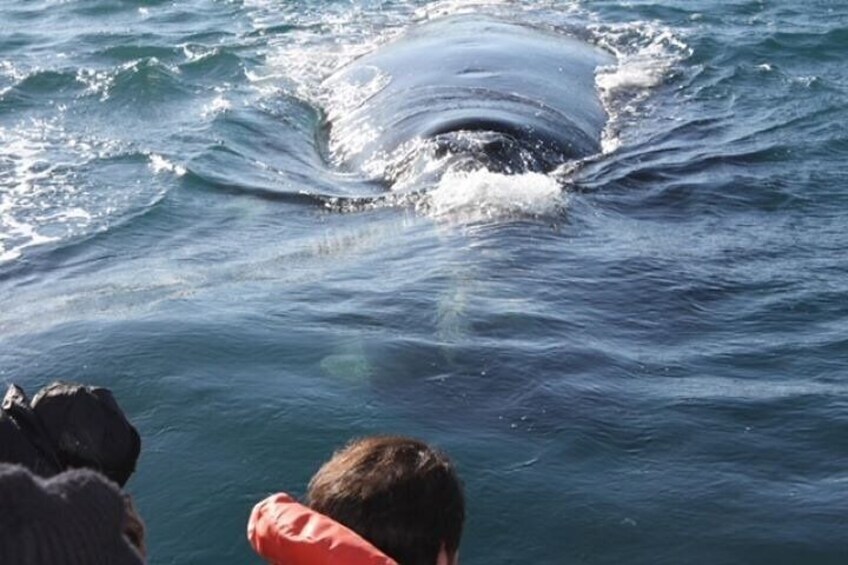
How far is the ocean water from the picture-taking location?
24.6ft

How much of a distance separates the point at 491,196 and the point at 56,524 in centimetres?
991

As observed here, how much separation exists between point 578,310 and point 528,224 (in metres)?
1.96

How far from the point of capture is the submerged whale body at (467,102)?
557 inches

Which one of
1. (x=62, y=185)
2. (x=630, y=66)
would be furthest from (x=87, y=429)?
(x=630, y=66)

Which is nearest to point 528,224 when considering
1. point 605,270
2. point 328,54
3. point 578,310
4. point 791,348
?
point 605,270

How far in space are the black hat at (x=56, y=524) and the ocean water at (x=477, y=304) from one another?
13.5ft

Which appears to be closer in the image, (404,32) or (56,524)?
(56,524)

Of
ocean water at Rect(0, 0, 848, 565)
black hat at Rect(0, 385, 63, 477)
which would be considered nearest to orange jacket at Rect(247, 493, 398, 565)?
black hat at Rect(0, 385, 63, 477)

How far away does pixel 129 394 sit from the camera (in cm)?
858

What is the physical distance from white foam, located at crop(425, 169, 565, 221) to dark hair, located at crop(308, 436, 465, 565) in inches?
308

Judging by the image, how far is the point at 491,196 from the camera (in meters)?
12.6

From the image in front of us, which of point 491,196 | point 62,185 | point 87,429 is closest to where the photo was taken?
point 87,429

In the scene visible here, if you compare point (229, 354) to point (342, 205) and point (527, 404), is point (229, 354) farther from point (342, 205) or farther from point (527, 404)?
point (342, 205)

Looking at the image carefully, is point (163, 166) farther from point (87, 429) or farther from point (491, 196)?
point (87, 429)
